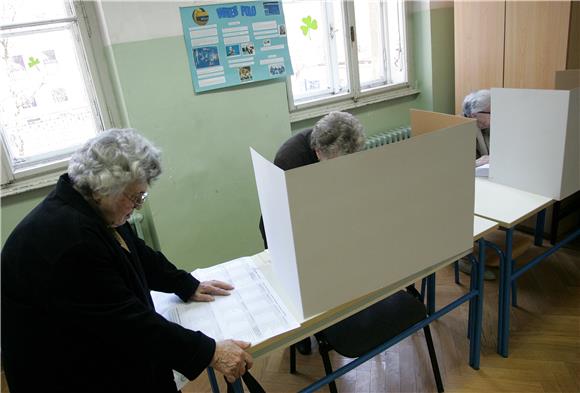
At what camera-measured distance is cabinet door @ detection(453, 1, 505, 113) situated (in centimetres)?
304

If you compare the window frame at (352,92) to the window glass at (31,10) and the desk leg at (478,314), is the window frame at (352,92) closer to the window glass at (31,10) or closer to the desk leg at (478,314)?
the window glass at (31,10)

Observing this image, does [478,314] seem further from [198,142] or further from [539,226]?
[198,142]

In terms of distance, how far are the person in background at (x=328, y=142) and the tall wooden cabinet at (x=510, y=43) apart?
1.78 meters

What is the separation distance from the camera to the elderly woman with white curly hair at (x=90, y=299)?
3.39ft

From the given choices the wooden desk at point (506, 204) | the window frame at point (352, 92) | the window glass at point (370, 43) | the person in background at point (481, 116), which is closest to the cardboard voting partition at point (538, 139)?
the wooden desk at point (506, 204)

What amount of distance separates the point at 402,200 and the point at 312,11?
91.7 inches

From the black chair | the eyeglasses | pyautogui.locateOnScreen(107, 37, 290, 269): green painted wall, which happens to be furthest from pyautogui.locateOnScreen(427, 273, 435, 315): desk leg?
the eyeglasses

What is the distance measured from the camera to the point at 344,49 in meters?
3.33

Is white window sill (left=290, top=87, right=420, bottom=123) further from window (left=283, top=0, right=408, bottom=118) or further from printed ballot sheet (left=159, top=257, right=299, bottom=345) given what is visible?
printed ballot sheet (left=159, top=257, right=299, bottom=345)

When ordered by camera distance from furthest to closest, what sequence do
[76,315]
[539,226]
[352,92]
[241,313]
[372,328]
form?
1. [352,92]
2. [539,226]
3. [372,328]
4. [241,313]
5. [76,315]

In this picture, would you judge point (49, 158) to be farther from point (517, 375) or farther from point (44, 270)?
point (517, 375)

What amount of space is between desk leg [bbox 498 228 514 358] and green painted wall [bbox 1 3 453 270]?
156 cm

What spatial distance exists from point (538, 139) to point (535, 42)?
52.2 inches

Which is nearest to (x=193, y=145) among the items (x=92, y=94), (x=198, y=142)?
(x=198, y=142)
